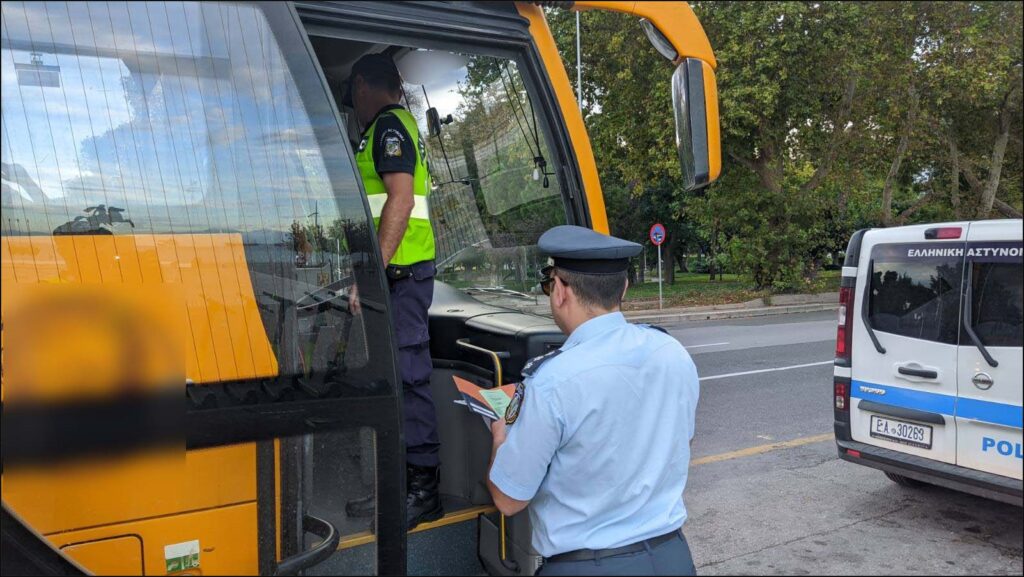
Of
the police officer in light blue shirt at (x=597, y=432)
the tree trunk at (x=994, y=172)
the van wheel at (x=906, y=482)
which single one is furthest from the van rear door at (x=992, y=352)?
the tree trunk at (x=994, y=172)

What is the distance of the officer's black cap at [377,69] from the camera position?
8.98 ft

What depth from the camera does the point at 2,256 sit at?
1695 mm

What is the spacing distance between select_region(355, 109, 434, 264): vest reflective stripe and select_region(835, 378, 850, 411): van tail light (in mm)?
3210

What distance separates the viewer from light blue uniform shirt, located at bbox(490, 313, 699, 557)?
5.96 feet

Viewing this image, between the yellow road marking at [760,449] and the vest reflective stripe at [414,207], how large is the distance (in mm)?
3668

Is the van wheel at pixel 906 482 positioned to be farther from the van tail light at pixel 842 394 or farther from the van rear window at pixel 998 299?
the van rear window at pixel 998 299

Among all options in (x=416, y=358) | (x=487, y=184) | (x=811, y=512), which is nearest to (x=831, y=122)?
(x=811, y=512)

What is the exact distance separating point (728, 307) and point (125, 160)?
20244 mm

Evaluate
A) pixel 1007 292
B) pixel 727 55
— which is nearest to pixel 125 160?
pixel 1007 292

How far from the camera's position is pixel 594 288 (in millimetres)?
1907

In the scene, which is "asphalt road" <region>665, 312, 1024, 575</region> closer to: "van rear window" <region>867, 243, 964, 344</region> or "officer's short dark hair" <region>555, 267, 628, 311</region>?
"van rear window" <region>867, 243, 964, 344</region>

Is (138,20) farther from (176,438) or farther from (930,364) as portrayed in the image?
(930,364)

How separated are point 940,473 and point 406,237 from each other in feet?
10.7

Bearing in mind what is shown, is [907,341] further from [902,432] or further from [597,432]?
[597,432]
